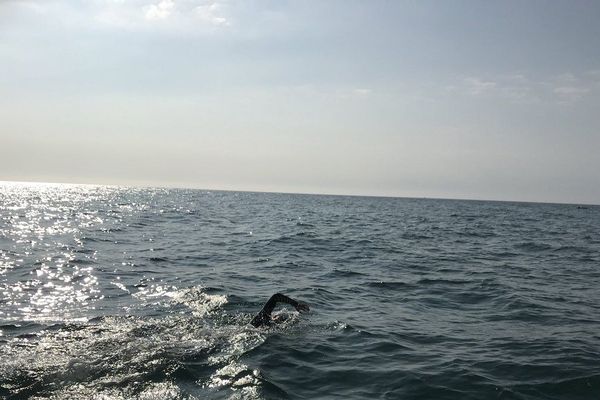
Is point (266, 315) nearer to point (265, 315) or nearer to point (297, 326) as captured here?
point (265, 315)

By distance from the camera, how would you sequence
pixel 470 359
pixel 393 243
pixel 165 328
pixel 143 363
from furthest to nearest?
pixel 393 243 → pixel 165 328 → pixel 470 359 → pixel 143 363

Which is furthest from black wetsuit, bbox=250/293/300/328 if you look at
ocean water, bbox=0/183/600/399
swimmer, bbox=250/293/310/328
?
ocean water, bbox=0/183/600/399

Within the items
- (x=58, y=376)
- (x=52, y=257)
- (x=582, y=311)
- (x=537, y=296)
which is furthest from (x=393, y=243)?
(x=58, y=376)

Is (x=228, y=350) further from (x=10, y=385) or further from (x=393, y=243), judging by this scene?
(x=393, y=243)

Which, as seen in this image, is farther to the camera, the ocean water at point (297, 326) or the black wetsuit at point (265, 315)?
the black wetsuit at point (265, 315)

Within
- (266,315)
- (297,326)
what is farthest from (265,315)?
(297,326)

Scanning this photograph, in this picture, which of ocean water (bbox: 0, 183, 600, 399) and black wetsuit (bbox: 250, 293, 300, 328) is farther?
black wetsuit (bbox: 250, 293, 300, 328)

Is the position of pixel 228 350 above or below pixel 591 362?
below

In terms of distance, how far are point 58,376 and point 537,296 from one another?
14.6 m

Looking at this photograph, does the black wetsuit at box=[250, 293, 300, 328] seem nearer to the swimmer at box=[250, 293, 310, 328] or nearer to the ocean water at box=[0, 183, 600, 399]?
the swimmer at box=[250, 293, 310, 328]

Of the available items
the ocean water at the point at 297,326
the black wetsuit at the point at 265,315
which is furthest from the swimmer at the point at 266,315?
the ocean water at the point at 297,326

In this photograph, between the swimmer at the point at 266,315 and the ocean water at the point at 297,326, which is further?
the swimmer at the point at 266,315

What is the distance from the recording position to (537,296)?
15430 mm

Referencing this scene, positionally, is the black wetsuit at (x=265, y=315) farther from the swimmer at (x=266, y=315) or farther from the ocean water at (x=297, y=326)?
the ocean water at (x=297, y=326)
